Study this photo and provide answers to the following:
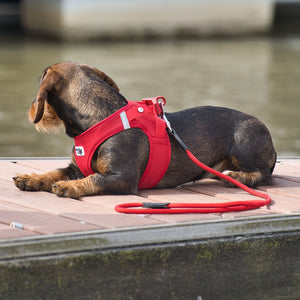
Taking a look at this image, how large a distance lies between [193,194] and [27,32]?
78.8ft

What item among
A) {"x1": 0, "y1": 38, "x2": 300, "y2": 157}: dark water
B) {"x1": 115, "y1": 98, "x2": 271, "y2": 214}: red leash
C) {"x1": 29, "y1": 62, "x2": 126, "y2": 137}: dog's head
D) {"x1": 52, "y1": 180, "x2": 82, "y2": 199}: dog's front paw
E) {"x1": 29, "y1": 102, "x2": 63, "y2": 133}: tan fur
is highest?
{"x1": 29, "y1": 62, "x2": 126, "y2": 137}: dog's head

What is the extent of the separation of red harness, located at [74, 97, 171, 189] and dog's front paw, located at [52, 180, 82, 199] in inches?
8.4

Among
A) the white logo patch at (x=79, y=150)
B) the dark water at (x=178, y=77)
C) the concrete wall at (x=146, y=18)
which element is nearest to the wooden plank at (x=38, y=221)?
the white logo patch at (x=79, y=150)

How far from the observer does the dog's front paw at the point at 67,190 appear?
4.55 meters

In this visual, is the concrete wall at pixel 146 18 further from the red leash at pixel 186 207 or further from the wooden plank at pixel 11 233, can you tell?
the wooden plank at pixel 11 233

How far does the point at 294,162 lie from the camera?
6.06 m

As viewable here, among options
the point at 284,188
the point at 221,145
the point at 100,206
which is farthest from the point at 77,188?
the point at 284,188

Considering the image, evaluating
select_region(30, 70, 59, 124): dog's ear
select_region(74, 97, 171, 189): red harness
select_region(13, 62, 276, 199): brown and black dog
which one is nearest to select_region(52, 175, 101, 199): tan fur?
select_region(13, 62, 276, 199): brown and black dog

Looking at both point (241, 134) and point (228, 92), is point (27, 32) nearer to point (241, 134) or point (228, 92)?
point (228, 92)

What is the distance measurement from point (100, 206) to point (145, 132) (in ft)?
2.21

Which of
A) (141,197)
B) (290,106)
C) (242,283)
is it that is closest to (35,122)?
(141,197)

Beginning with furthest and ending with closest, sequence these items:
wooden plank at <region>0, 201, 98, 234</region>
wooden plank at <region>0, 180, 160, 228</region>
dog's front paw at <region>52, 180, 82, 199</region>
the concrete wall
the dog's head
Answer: the concrete wall → the dog's head → dog's front paw at <region>52, 180, 82, 199</region> → wooden plank at <region>0, 180, 160, 228</region> → wooden plank at <region>0, 201, 98, 234</region>

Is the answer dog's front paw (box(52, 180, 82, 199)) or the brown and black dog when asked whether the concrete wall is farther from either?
dog's front paw (box(52, 180, 82, 199))

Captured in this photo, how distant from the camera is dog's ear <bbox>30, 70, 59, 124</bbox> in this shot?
15.0ft
